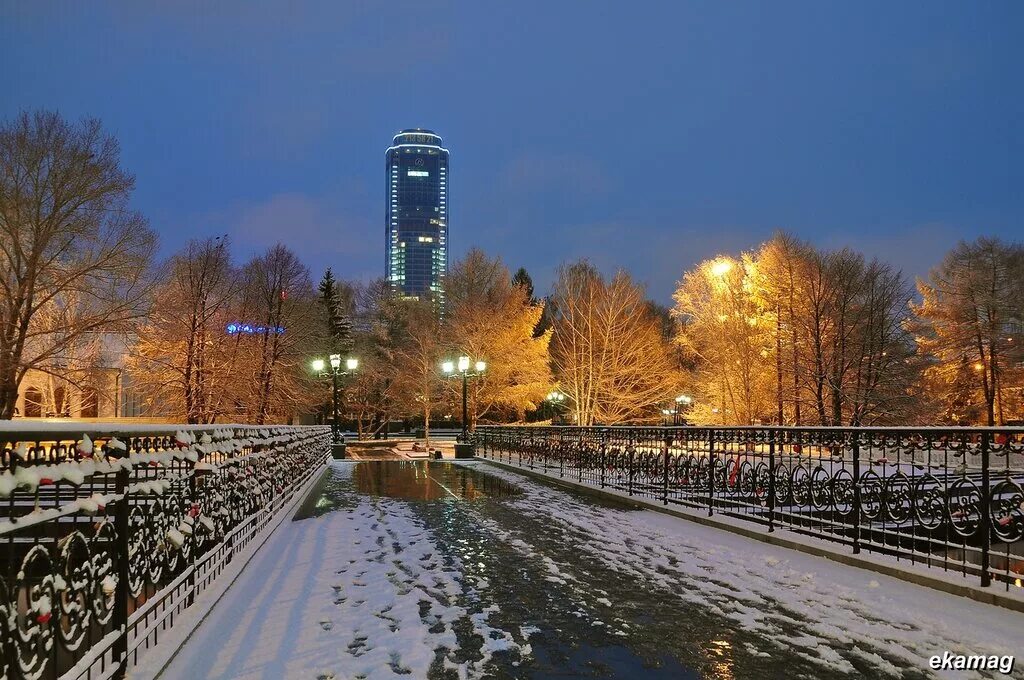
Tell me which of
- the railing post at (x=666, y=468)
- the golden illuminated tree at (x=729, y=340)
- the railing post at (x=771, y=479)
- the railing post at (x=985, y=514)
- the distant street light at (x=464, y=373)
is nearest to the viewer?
the railing post at (x=985, y=514)

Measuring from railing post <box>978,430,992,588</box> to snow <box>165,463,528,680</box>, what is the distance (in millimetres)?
4433

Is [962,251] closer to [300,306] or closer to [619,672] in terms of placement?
[300,306]

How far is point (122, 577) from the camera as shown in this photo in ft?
13.7

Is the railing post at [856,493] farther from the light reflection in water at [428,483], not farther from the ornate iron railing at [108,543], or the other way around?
the light reflection in water at [428,483]

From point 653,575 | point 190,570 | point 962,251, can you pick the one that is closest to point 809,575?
point 653,575

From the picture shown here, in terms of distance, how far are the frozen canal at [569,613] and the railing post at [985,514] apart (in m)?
0.37

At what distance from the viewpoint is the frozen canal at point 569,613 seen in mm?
4727

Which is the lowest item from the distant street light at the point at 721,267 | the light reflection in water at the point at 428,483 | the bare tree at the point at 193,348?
the light reflection in water at the point at 428,483

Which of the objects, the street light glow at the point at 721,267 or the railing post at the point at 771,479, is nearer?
the railing post at the point at 771,479

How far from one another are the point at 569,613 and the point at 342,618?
6.27 ft

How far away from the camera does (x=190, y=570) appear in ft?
19.1

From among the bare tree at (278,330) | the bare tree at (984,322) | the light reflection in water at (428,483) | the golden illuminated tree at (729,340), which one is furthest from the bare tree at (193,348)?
the bare tree at (984,322)

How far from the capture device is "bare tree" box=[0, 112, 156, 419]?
24953 millimetres

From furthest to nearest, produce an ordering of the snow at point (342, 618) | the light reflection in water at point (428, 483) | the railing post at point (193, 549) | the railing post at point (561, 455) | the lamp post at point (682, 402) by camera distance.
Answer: the lamp post at point (682, 402) < the railing post at point (561, 455) < the light reflection in water at point (428, 483) < the railing post at point (193, 549) < the snow at point (342, 618)
